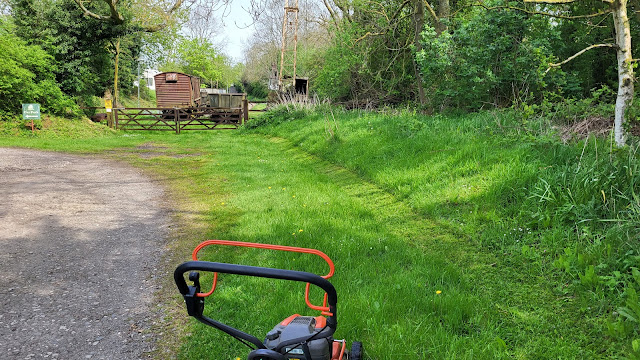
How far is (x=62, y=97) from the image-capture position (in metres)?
20.4

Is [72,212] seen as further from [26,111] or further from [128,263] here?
[26,111]

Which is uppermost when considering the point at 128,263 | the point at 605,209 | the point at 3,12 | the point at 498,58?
the point at 3,12

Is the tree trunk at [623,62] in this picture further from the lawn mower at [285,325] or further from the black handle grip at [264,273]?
the black handle grip at [264,273]

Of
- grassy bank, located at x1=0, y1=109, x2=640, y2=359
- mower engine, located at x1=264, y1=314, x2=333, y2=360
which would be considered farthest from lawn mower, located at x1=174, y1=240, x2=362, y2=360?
grassy bank, located at x1=0, y1=109, x2=640, y2=359

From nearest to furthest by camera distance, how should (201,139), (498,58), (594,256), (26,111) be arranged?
(594,256)
(498,58)
(26,111)
(201,139)

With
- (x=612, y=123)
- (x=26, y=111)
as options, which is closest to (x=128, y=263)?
(x=612, y=123)

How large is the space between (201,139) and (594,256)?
679 inches

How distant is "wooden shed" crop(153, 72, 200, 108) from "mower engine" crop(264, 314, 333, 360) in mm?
33167

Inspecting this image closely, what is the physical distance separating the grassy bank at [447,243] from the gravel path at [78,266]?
355mm

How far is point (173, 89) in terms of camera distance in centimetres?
3403

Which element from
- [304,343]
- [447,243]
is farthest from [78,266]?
[447,243]

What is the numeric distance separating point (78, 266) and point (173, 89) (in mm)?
31372

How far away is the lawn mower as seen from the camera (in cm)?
200

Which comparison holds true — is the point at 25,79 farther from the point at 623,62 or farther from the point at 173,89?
the point at 623,62
